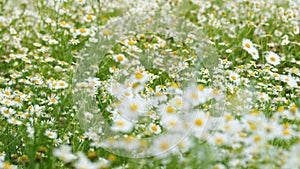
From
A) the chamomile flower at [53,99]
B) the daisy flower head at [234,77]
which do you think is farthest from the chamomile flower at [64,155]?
the daisy flower head at [234,77]

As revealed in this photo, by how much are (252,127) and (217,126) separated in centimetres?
19

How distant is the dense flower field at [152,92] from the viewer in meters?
2.19

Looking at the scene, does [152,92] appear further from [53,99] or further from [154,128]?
[53,99]

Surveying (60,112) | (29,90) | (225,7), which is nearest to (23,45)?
(29,90)

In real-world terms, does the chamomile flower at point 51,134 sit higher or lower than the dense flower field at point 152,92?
lower

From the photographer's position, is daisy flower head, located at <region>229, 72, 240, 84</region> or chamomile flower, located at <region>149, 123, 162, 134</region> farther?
daisy flower head, located at <region>229, 72, 240, 84</region>

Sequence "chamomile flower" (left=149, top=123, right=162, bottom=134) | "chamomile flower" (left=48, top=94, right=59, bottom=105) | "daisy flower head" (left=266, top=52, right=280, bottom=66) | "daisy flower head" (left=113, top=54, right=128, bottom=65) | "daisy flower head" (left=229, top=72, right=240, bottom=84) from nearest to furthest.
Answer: "chamomile flower" (left=149, top=123, right=162, bottom=134), "chamomile flower" (left=48, top=94, right=59, bottom=105), "daisy flower head" (left=229, top=72, right=240, bottom=84), "daisy flower head" (left=113, top=54, right=128, bottom=65), "daisy flower head" (left=266, top=52, right=280, bottom=66)

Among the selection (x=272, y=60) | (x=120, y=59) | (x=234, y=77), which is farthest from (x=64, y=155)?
(x=272, y=60)

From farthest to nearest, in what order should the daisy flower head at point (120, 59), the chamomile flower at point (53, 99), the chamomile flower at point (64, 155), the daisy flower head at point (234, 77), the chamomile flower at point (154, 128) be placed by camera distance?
the daisy flower head at point (120, 59), the daisy flower head at point (234, 77), the chamomile flower at point (53, 99), the chamomile flower at point (154, 128), the chamomile flower at point (64, 155)

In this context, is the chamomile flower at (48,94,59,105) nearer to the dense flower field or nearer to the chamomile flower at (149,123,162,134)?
the dense flower field

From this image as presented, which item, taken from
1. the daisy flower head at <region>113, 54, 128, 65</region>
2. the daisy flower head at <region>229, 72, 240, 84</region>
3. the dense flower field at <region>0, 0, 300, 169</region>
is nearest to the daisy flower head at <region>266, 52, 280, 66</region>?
the dense flower field at <region>0, 0, 300, 169</region>

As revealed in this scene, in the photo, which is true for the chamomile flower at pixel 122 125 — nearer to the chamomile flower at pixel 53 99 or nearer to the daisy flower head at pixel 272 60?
the chamomile flower at pixel 53 99

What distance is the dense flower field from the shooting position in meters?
2.19

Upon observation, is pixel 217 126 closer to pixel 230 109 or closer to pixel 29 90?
pixel 230 109
